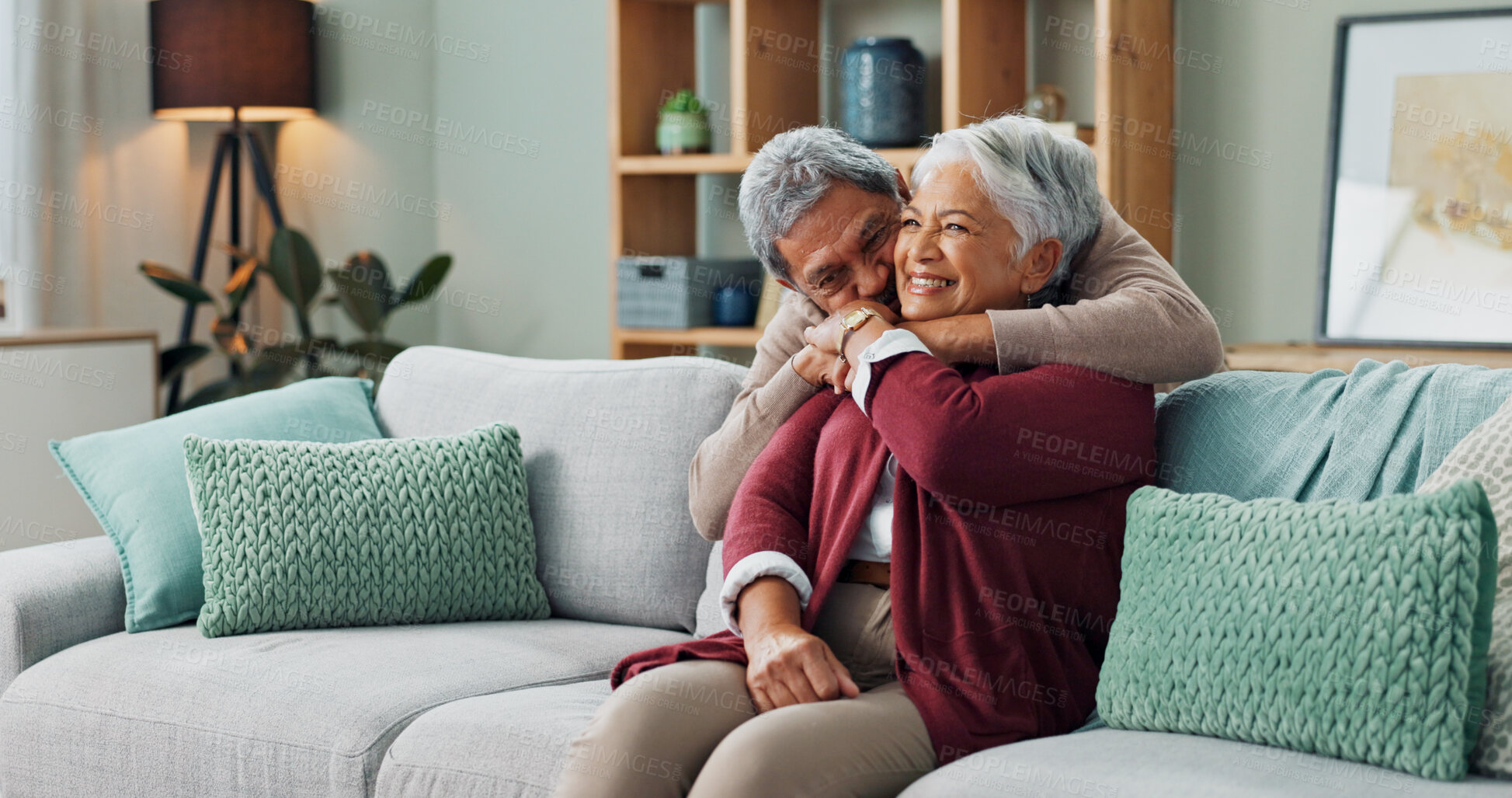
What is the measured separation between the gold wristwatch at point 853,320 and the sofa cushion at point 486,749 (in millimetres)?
554

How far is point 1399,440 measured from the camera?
5.46ft

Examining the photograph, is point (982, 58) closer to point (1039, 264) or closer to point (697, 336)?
point (697, 336)

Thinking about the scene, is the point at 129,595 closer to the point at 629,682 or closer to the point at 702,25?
the point at 629,682

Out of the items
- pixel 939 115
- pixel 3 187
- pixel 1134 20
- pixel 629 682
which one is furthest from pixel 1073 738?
pixel 3 187

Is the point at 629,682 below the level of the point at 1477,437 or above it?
below

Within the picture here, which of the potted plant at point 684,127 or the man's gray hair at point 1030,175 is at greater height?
the potted plant at point 684,127

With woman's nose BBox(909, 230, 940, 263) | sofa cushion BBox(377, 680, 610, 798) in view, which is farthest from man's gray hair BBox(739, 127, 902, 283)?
sofa cushion BBox(377, 680, 610, 798)

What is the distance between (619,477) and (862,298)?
0.62 metres

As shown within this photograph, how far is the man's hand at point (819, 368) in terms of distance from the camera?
1727 millimetres

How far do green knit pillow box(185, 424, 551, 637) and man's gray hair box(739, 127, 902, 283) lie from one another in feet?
→ 2.24

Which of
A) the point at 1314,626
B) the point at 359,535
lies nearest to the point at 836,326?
the point at 1314,626

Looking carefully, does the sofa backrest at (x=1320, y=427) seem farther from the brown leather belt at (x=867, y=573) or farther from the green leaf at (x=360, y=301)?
the green leaf at (x=360, y=301)

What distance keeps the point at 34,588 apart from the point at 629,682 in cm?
107

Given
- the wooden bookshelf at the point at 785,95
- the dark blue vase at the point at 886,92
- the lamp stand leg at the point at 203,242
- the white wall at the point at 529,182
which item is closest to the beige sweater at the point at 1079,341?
the wooden bookshelf at the point at 785,95
